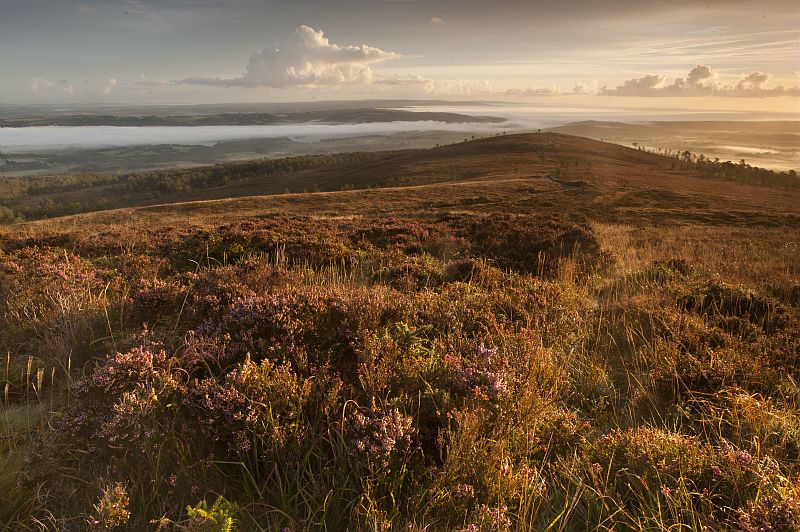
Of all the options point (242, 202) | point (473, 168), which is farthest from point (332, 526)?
point (473, 168)

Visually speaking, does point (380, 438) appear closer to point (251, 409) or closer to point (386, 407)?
point (386, 407)

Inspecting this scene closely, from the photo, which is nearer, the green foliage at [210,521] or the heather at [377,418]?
the green foliage at [210,521]

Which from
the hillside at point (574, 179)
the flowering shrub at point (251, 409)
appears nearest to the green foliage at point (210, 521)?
the flowering shrub at point (251, 409)

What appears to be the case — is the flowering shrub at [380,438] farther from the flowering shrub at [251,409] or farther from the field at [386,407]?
the flowering shrub at [251,409]

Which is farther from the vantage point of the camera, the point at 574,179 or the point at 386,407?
the point at 574,179

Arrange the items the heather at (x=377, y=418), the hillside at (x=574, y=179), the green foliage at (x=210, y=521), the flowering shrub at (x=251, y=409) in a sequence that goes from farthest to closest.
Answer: the hillside at (x=574, y=179) < the flowering shrub at (x=251, y=409) < the heather at (x=377, y=418) < the green foliage at (x=210, y=521)

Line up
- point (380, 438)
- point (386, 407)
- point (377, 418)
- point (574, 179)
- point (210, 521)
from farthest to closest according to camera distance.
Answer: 1. point (574, 179)
2. point (386, 407)
3. point (377, 418)
4. point (380, 438)
5. point (210, 521)

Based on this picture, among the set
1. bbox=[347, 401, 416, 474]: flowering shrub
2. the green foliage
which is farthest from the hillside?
the green foliage

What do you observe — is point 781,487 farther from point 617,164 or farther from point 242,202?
point 617,164

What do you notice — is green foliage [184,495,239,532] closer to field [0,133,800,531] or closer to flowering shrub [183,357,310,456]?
field [0,133,800,531]

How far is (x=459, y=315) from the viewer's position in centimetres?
421

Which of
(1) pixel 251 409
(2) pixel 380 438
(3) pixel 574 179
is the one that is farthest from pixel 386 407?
(3) pixel 574 179

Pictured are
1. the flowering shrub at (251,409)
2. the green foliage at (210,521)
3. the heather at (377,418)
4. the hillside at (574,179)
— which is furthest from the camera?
the hillside at (574,179)


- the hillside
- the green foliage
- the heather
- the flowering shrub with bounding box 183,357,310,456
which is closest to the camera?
the green foliage
